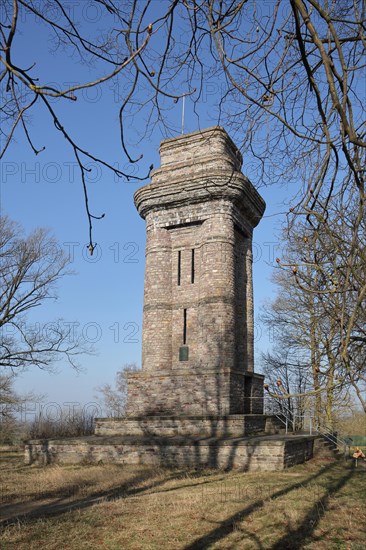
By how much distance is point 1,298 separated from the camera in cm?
2058

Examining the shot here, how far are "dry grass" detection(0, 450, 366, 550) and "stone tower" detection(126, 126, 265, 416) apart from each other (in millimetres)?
3426

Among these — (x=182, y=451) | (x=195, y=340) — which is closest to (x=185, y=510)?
(x=182, y=451)

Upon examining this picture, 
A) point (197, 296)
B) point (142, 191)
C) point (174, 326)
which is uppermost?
point (142, 191)

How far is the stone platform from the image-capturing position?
37.5 feet

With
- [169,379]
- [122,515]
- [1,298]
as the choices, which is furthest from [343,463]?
[1,298]

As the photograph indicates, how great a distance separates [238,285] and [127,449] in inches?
265

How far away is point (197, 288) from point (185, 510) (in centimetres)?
930

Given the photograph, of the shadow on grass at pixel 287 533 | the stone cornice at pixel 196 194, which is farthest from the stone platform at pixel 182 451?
the stone cornice at pixel 196 194

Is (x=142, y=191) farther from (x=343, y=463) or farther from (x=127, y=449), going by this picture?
(x=343, y=463)

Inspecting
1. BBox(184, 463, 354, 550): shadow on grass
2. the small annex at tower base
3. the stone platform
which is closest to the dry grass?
BBox(184, 463, 354, 550): shadow on grass

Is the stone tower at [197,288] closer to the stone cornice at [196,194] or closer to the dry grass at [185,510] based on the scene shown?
the stone cornice at [196,194]

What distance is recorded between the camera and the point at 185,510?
7.16 m

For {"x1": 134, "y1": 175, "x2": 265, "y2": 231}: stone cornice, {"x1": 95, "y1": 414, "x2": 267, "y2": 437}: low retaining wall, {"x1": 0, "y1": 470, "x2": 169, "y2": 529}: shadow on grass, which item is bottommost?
{"x1": 0, "y1": 470, "x2": 169, "y2": 529}: shadow on grass

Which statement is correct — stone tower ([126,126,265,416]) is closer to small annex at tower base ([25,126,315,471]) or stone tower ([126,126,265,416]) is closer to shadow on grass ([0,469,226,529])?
small annex at tower base ([25,126,315,471])
